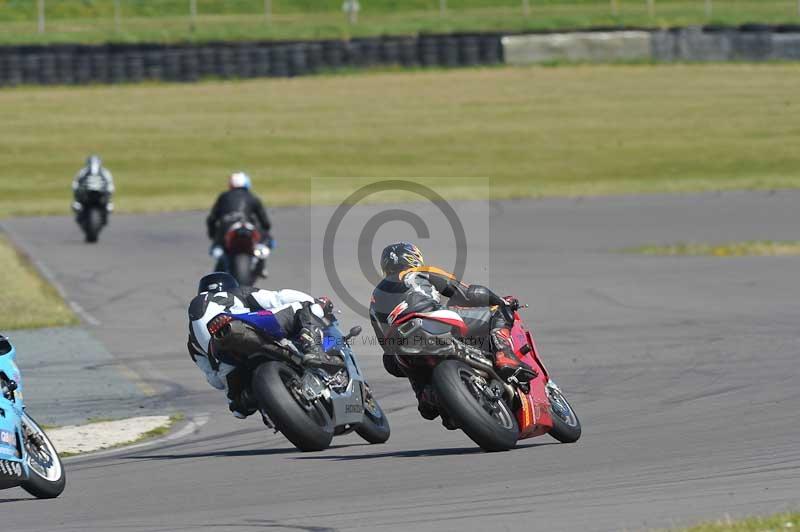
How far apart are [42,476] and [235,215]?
10010mm

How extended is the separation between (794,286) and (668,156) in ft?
60.1

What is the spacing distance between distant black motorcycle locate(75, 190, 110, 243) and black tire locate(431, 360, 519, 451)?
17398mm

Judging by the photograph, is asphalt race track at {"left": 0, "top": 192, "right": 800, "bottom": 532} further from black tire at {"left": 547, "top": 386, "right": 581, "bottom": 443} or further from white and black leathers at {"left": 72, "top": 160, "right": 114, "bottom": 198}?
white and black leathers at {"left": 72, "top": 160, "right": 114, "bottom": 198}

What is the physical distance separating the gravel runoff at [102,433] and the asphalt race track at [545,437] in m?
0.45

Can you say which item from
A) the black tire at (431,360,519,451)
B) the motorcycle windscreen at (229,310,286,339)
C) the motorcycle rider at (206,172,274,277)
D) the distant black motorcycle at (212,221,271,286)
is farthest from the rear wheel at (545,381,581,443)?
the motorcycle rider at (206,172,274,277)

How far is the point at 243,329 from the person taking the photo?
30.5ft

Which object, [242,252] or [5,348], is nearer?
[5,348]

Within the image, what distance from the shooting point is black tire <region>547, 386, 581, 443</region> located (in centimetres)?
946

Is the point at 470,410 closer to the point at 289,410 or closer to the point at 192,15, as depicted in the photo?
the point at 289,410

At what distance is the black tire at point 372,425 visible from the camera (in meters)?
9.78

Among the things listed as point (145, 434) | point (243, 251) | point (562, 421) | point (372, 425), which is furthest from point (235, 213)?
point (562, 421)

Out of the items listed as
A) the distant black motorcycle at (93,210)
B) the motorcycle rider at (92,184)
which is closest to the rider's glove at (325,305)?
the motorcycle rider at (92,184)

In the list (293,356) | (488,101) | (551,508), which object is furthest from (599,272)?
(488,101)

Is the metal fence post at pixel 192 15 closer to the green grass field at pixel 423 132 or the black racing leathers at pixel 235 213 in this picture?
the green grass field at pixel 423 132
